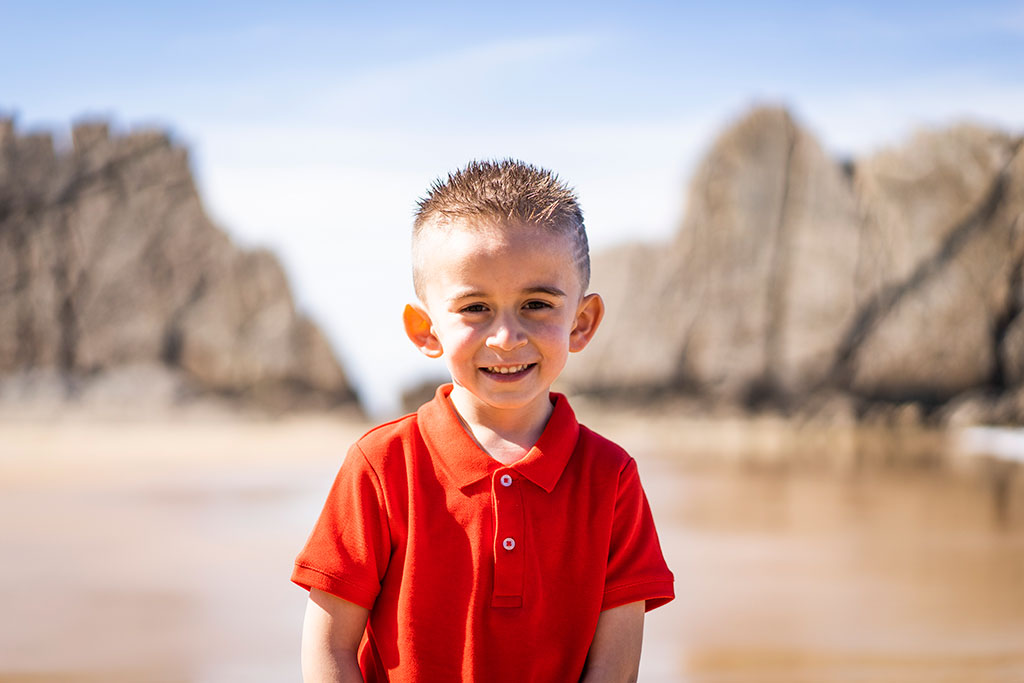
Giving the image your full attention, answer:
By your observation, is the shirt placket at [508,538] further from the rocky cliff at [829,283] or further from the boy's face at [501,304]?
the rocky cliff at [829,283]

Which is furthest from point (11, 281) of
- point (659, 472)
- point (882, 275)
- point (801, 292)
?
point (882, 275)

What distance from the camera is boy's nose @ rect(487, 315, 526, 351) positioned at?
4.20ft

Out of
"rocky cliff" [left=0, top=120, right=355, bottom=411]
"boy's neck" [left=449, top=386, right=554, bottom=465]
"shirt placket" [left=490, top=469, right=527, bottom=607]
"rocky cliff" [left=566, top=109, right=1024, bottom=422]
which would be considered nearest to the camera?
"shirt placket" [left=490, top=469, right=527, bottom=607]

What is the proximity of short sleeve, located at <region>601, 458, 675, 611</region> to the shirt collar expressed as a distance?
0.11 metres

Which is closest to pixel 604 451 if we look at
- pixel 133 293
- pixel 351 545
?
pixel 351 545

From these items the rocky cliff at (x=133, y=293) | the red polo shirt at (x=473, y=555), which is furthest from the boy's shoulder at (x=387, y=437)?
the rocky cliff at (x=133, y=293)

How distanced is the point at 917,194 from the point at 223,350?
8605mm

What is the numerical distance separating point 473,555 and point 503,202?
0.49m

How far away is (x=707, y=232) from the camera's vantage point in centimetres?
1216

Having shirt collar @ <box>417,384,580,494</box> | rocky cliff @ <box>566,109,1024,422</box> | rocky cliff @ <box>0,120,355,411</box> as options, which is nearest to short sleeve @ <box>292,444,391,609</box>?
shirt collar @ <box>417,384,580,494</box>

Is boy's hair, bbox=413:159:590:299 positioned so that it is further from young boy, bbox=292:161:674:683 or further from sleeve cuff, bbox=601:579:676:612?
sleeve cuff, bbox=601:579:676:612

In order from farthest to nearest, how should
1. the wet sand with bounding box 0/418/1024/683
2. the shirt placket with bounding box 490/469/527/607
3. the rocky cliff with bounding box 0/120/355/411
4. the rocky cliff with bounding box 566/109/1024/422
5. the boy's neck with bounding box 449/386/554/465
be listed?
1. the rocky cliff with bounding box 566/109/1024/422
2. the rocky cliff with bounding box 0/120/355/411
3. the wet sand with bounding box 0/418/1024/683
4. the boy's neck with bounding box 449/386/554/465
5. the shirt placket with bounding box 490/469/527/607

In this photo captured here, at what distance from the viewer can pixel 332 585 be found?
1245mm

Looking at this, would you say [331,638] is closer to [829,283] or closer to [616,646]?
[616,646]
